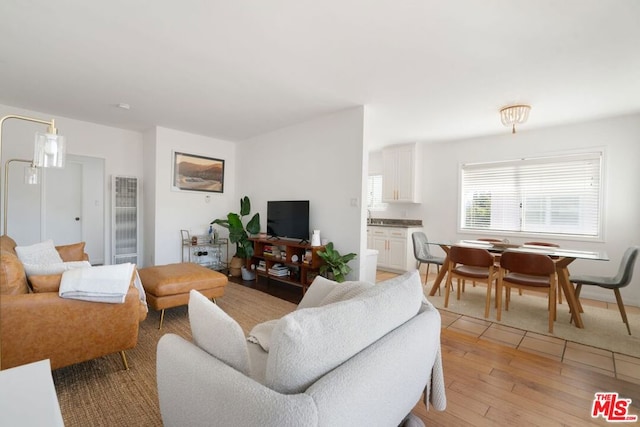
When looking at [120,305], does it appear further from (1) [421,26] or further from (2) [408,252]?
(2) [408,252]

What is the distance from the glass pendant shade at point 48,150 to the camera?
3.73 feet

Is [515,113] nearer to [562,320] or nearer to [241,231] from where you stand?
[562,320]

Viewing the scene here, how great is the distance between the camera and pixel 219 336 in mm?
1056

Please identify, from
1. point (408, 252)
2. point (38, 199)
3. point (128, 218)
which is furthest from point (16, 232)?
point (408, 252)

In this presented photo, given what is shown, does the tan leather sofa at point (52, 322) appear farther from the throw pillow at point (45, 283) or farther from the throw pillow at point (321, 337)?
the throw pillow at point (321, 337)

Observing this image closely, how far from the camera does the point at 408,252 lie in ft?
16.8

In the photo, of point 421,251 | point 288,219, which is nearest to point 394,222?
point 421,251

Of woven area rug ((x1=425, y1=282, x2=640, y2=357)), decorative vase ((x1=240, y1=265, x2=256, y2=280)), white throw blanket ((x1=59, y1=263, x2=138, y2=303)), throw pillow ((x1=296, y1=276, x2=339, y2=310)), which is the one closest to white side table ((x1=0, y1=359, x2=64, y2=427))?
white throw blanket ((x1=59, y1=263, x2=138, y2=303))

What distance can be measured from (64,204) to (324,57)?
5.38 meters

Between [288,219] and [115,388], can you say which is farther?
[288,219]

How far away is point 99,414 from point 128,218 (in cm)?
396

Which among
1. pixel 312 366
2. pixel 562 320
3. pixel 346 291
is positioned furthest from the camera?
pixel 562 320

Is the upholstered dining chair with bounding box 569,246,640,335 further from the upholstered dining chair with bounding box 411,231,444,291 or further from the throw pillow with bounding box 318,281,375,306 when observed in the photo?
the throw pillow with bounding box 318,281,375,306

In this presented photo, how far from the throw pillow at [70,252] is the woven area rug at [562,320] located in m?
4.38
